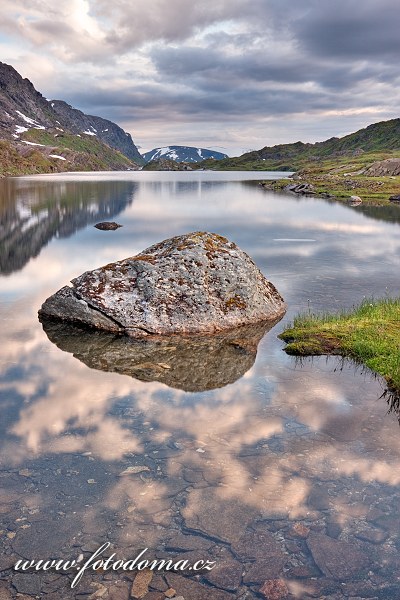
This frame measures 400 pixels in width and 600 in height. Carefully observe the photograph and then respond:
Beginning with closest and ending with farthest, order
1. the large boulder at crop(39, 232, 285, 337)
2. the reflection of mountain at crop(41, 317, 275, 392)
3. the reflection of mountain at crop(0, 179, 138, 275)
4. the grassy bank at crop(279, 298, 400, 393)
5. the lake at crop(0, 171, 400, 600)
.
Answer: the lake at crop(0, 171, 400, 600) → the reflection of mountain at crop(41, 317, 275, 392) → the grassy bank at crop(279, 298, 400, 393) → the large boulder at crop(39, 232, 285, 337) → the reflection of mountain at crop(0, 179, 138, 275)

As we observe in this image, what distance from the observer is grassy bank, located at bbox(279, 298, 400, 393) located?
16438 mm

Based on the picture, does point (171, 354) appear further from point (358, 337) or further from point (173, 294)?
point (358, 337)

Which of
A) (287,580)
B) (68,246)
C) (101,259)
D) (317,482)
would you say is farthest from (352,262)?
(287,580)

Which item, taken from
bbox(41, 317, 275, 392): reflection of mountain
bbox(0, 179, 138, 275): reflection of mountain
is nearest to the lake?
bbox(41, 317, 275, 392): reflection of mountain

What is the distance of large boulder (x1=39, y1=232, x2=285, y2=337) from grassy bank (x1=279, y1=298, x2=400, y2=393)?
2.52 meters

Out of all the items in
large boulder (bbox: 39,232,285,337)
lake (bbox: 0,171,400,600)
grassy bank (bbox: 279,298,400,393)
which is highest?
large boulder (bbox: 39,232,285,337)

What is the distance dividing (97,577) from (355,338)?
1346 cm

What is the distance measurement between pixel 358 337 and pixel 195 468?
34.1 ft

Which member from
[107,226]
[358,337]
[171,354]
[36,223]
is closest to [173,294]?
[171,354]

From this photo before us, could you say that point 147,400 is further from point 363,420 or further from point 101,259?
point 101,259

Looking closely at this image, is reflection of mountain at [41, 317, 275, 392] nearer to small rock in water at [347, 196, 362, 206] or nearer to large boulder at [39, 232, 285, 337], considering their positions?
large boulder at [39, 232, 285, 337]

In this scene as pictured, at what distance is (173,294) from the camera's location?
68.4ft

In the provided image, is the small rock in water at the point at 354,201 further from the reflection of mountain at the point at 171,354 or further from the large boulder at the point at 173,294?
the reflection of mountain at the point at 171,354

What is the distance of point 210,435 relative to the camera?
38.3 feet
